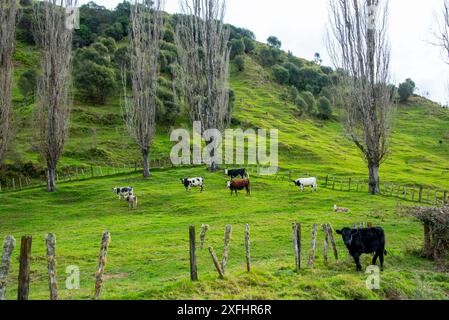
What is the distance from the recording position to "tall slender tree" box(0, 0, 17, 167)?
22375 mm

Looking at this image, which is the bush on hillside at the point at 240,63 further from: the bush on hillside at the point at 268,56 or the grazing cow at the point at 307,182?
the grazing cow at the point at 307,182

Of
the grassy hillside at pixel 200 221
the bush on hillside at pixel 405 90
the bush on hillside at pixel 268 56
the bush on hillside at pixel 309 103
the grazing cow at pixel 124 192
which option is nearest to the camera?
the grassy hillside at pixel 200 221

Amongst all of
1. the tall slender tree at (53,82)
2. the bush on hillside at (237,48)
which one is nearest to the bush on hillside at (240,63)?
the bush on hillside at (237,48)

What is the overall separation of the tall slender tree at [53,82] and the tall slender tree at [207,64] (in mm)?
11321

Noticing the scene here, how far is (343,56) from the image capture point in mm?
30344

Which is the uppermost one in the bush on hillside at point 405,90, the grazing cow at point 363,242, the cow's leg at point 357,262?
the bush on hillside at point 405,90

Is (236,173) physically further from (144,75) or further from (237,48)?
(237,48)

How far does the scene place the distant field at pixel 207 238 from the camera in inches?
366

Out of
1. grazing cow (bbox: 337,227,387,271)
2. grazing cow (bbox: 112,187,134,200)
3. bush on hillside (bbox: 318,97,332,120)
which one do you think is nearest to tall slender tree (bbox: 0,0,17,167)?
grazing cow (bbox: 112,187,134,200)

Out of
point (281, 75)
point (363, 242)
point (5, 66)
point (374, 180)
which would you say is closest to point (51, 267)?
point (363, 242)

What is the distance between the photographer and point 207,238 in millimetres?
15719

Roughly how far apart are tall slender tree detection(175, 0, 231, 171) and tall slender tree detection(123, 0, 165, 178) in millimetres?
3123

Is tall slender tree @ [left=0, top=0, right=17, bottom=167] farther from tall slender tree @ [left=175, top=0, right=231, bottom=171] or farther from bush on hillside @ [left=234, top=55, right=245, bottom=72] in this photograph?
bush on hillside @ [left=234, top=55, right=245, bottom=72]
